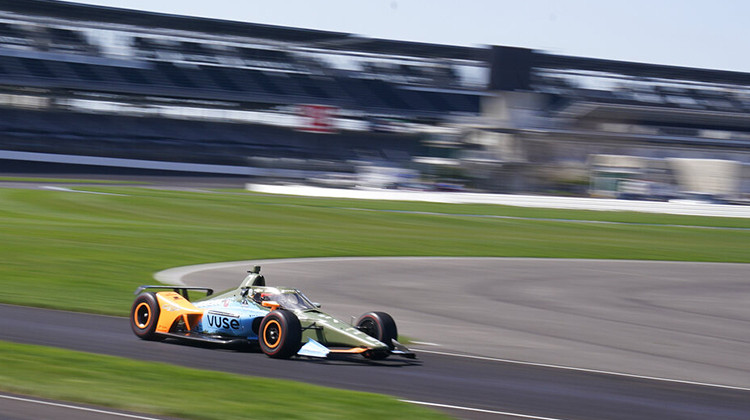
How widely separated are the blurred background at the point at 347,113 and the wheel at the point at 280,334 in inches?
1551

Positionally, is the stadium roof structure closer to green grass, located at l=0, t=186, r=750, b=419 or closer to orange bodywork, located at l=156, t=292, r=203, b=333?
green grass, located at l=0, t=186, r=750, b=419

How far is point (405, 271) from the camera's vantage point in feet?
63.7

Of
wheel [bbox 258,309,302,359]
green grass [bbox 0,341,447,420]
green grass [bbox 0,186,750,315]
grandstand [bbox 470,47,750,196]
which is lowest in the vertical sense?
green grass [bbox 0,341,447,420]

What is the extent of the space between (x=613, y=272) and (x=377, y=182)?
3192 cm

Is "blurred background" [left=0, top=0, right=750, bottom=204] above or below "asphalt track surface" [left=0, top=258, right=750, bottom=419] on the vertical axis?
above

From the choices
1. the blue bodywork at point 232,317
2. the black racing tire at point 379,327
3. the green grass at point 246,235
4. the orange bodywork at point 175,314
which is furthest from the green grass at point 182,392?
the green grass at point 246,235

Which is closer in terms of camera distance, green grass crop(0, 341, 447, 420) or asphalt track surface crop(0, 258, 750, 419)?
green grass crop(0, 341, 447, 420)

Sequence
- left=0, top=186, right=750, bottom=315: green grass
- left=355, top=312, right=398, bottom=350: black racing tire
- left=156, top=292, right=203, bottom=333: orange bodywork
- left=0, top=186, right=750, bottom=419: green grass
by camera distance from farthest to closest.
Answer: left=0, top=186, right=750, bottom=315: green grass → left=156, top=292, right=203, bottom=333: orange bodywork → left=355, top=312, right=398, bottom=350: black racing tire → left=0, top=186, right=750, bottom=419: green grass

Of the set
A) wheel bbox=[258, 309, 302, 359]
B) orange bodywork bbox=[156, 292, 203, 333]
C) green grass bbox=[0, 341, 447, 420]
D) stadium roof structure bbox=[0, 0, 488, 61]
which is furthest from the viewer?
stadium roof structure bbox=[0, 0, 488, 61]

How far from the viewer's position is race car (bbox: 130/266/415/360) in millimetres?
8914

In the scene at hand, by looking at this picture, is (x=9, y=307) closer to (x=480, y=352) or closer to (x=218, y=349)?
(x=218, y=349)

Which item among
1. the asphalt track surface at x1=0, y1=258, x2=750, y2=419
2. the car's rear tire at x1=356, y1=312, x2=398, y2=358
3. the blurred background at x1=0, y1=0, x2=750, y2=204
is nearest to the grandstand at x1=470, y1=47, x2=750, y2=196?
the blurred background at x1=0, y1=0, x2=750, y2=204

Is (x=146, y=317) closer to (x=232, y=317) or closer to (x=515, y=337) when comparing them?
(x=232, y=317)

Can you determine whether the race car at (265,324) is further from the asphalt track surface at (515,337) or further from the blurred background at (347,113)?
the blurred background at (347,113)
